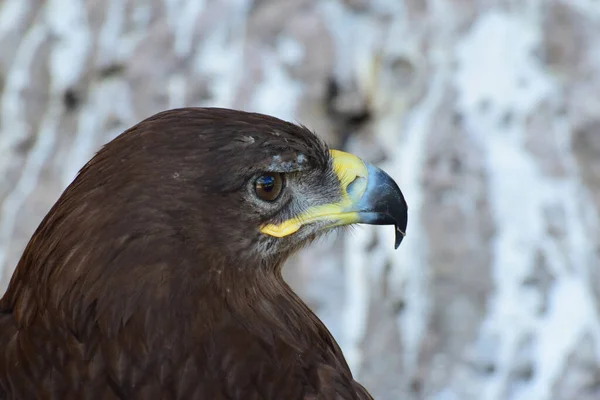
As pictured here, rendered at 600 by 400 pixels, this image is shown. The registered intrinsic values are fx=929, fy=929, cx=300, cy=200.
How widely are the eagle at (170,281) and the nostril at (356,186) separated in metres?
0.13

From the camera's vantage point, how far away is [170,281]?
1.72m

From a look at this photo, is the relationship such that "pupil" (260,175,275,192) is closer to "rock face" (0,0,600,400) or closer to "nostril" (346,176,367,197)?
"nostril" (346,176,367,197)

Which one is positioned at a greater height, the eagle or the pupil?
the pupil

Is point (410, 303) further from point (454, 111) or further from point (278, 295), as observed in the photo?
point (278, 295)

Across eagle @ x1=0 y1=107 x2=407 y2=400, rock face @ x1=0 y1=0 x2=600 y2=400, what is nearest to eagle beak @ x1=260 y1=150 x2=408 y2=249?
eagle @ x1=0 y1=107 x2=407 y2=400

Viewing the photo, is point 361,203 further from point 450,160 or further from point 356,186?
point 450,160

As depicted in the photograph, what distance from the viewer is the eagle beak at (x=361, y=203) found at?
197 cm

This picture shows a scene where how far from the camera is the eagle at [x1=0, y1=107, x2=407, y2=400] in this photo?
1690mm

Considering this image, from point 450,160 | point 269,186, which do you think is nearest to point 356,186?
point 269,186

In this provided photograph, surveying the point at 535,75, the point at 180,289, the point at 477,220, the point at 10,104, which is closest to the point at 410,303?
the point at 477,220

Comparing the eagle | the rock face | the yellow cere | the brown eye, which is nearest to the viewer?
the eagle

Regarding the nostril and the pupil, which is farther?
the nostril

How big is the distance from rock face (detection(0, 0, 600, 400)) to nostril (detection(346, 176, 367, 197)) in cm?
215

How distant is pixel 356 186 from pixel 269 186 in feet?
0.72
